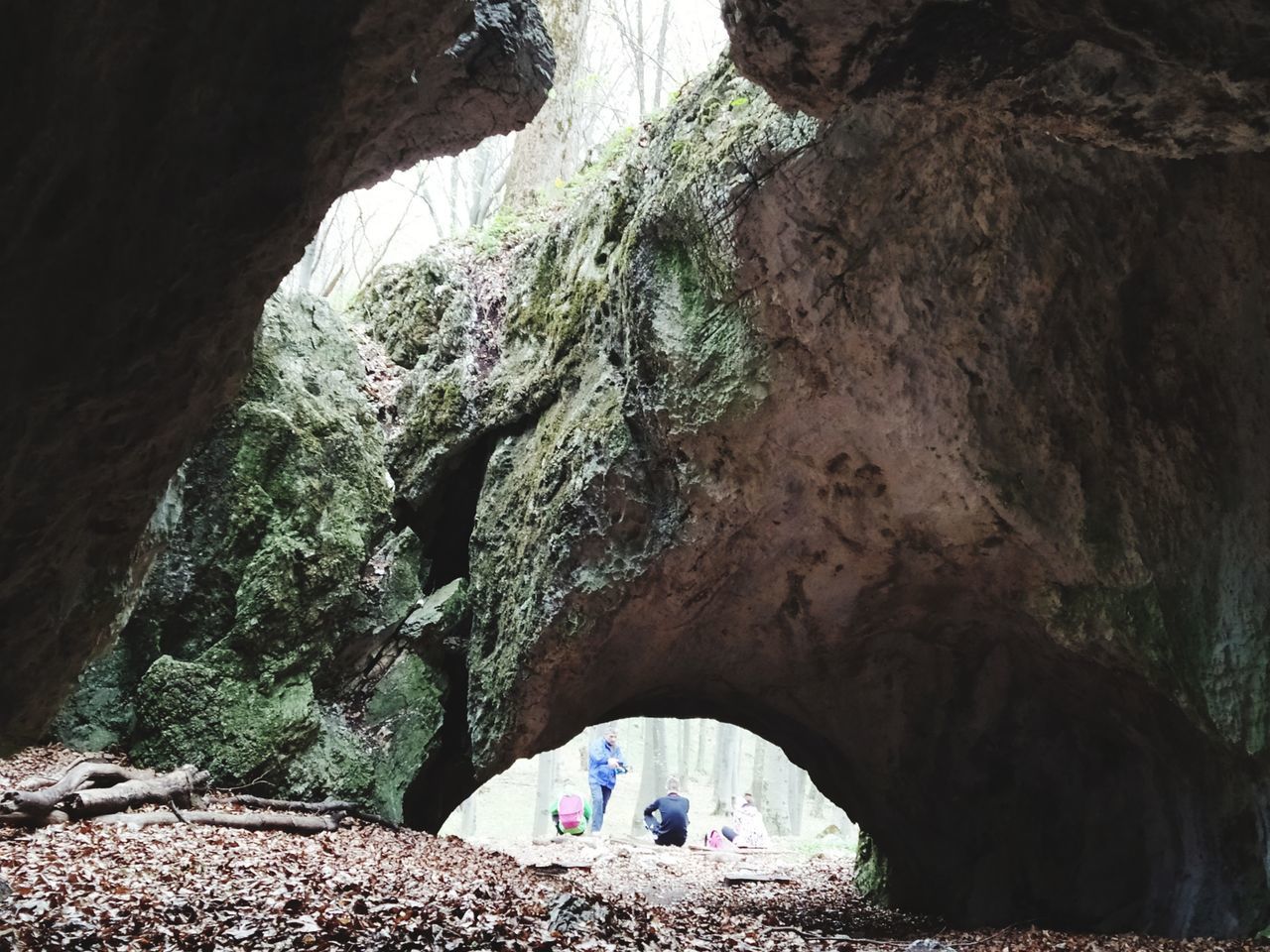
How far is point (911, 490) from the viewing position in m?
Result: 7.27

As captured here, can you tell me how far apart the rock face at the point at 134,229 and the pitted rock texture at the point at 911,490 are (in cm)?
361

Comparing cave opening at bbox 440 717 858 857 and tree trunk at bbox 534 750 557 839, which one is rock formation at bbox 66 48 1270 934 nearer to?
cave opening at bbox 440 717 858 857

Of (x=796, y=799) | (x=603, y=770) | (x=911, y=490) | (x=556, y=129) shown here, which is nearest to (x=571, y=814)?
(x=603, y=770)

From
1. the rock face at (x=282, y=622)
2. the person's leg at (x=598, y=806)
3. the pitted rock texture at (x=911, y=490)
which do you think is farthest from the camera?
the person's leg at (x=598, y=806)

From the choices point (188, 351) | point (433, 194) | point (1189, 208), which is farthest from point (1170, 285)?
point (433, 194)

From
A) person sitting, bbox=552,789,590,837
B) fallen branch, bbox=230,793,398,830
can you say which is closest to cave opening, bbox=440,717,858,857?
person sitting, bbox=552,789,590,837

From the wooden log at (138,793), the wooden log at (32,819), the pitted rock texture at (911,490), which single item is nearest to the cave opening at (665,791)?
the pitted rock texture at (911,490)

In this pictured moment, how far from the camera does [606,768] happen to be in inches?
606

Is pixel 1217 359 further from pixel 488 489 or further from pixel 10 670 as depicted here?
pixel 10 670

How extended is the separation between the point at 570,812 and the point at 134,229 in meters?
13.5

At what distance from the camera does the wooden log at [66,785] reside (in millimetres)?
6062

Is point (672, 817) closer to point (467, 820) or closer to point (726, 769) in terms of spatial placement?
point (726, 769)

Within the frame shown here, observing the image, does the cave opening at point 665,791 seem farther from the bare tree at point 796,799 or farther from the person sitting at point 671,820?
the person sitting at point 671,820

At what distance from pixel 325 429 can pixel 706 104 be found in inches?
194
